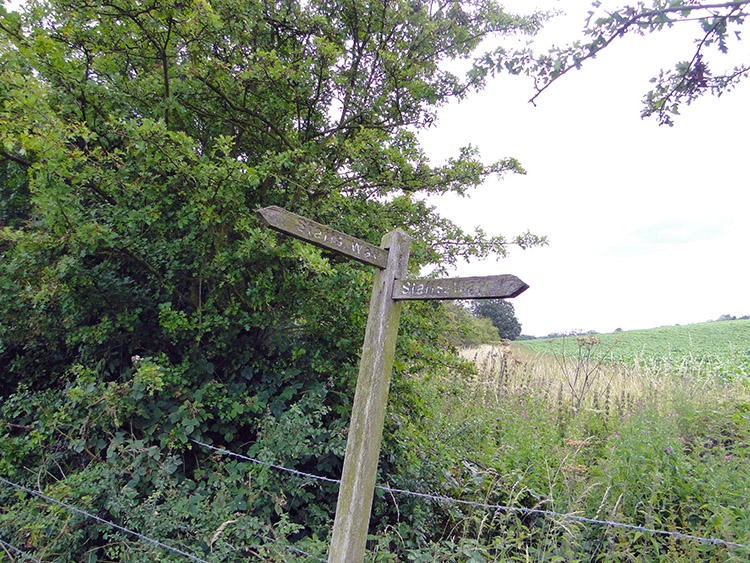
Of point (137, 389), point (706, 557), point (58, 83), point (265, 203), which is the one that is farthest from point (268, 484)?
point (58, 83)

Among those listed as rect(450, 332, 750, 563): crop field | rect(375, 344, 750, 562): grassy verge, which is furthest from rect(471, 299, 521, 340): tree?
rect(375, 344, 750, 562): grassy verge

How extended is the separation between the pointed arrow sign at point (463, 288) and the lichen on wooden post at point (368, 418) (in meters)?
0.11

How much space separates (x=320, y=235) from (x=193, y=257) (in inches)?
83.9

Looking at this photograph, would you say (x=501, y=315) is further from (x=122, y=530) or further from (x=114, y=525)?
(x=114, y=525)

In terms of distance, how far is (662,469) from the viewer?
135 inches

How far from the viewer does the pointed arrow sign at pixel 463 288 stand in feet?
5.94

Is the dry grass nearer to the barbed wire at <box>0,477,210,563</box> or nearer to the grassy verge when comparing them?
the grassy verge

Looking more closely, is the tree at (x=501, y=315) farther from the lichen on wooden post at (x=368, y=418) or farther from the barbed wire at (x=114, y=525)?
the lichen on wooden post at (x=368, y=418)

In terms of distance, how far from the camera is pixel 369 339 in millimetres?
2246

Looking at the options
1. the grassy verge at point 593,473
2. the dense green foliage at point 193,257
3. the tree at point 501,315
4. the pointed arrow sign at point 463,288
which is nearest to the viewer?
the pointed arrow sign at point 463,288

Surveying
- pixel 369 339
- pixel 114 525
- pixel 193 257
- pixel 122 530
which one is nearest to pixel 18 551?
pixel 122 530

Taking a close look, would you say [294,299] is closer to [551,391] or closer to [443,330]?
[443,330]

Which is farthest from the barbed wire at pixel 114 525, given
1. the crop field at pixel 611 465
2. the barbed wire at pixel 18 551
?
the crop field at pixel 611 465

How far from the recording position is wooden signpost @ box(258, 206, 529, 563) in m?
2.01
